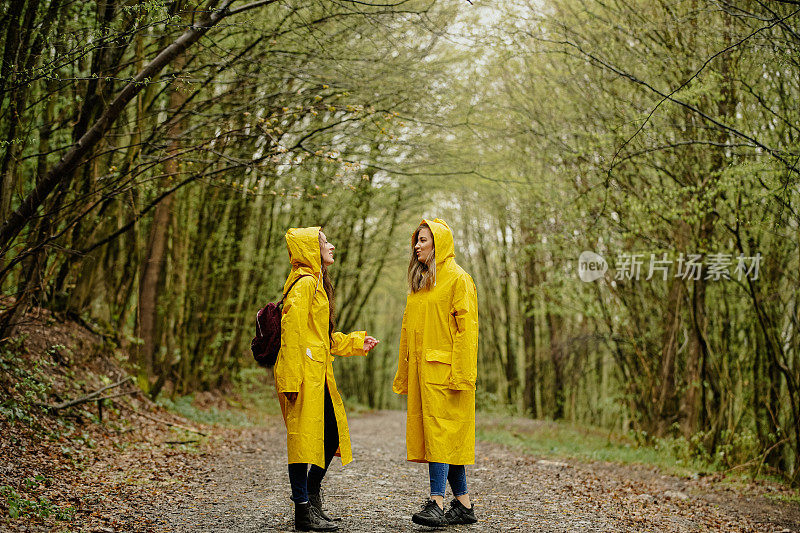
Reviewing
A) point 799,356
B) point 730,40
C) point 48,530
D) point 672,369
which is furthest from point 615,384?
point 48,530

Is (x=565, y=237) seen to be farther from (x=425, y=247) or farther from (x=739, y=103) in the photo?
(x=425, y=247)

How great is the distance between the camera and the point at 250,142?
829 centimetres

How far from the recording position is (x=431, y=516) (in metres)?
3.64

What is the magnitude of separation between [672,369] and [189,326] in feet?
24.0

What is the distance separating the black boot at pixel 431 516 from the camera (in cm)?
363

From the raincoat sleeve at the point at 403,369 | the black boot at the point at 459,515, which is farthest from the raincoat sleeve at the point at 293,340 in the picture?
the black boot at the point at 459,515

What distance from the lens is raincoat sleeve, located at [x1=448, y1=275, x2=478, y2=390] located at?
3688mm

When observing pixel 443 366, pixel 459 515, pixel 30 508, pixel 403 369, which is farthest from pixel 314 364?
pixel 30 508

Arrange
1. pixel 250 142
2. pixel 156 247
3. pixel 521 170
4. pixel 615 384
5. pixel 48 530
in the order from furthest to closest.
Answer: pixel 615 384 → pixel 521 170 → pixel 156 247 → pixel 250 142 → pixel 48 530

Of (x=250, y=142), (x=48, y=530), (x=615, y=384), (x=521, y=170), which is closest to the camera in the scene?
(x=48, y=530)

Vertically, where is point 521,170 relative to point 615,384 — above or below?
above

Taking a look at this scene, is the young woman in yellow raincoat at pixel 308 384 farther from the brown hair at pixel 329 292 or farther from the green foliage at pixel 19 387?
the green foliage at pixel 19 387

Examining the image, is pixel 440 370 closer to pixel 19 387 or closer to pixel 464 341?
pixel 464 341

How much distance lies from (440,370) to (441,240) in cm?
81
